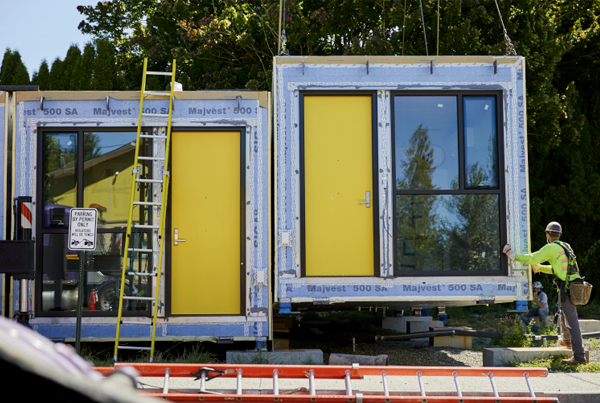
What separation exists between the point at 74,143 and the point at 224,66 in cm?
980

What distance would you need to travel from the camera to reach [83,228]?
21.6 feet

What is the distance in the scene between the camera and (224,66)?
672 inches

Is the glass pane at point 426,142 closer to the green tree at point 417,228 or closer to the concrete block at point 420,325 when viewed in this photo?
the green tree at point 417,228

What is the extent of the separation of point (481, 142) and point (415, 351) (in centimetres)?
373

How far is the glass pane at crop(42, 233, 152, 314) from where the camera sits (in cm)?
Answer: 770

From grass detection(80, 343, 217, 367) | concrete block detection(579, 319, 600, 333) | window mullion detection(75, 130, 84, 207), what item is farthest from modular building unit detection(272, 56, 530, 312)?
concrete block detection(579, 319, 600, 333)

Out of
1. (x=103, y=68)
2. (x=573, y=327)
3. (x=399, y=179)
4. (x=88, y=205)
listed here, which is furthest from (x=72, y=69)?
(x=573, y=327)

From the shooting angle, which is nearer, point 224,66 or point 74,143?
point 74,143

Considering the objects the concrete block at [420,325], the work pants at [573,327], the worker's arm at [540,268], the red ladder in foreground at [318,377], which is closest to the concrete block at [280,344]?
the red ladder in foreground at [318,377]

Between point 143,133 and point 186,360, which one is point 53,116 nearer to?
point 143,133

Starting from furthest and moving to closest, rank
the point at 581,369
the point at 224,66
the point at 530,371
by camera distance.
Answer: the point at 224,66
the point at 581,369
the point at 530,371

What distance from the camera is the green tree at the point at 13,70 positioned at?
15.8 m

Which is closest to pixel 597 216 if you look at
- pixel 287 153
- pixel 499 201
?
pixel 499 201

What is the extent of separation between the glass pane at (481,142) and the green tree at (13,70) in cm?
1282
